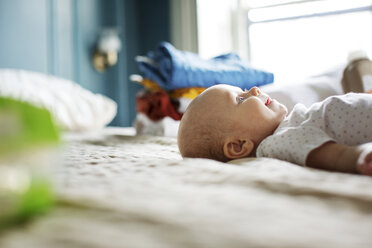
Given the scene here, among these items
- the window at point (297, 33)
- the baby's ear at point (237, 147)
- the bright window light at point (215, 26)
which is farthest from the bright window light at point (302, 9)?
the baby's ear at point (237, 147)

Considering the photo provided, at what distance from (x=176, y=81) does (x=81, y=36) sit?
1.24m

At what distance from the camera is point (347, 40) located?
2490 millimetres

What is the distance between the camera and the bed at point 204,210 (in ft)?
0.83

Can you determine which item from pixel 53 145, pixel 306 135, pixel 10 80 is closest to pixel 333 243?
pixel 53 145

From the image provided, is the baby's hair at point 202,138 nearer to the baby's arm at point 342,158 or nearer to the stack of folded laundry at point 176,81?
the baby's arm at point 342,158

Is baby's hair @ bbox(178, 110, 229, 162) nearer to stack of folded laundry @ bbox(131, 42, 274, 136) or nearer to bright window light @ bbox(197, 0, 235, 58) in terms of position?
stack of folded laundry @ bbox(131, 42, 274, 136)

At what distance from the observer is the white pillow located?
157 cm

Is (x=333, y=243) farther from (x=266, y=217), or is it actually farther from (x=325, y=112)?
(x=325, y=112)

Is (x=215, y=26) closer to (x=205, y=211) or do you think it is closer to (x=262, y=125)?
(x=262, y=125)

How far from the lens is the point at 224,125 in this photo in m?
0.74

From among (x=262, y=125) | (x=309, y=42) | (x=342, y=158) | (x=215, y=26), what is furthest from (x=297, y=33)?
(x=342, y=158)

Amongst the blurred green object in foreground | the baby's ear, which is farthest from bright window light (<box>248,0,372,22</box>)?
the blurred green object in foreground

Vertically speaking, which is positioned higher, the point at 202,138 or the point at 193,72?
the point at 193,72

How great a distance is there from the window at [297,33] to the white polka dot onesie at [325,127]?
1809mm
